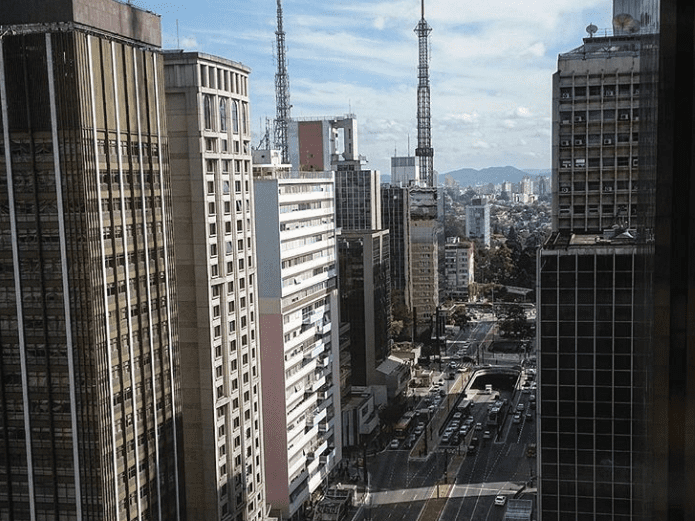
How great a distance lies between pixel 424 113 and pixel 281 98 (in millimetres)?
8893

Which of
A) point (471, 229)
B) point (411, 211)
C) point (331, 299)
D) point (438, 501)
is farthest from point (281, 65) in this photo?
point (471, 229)

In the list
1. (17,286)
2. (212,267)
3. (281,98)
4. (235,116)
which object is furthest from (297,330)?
(281,98)

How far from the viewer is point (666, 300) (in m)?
1.33

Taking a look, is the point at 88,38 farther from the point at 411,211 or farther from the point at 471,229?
the point at 471,229

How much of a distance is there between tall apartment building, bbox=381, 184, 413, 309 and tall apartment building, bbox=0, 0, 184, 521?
1910 centimetres

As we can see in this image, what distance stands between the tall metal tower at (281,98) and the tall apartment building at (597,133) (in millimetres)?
13470

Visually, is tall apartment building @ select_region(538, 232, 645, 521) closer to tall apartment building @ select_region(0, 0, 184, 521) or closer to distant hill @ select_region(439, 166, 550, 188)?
tall apartment building @ select_region(0, 0, 184, 521)

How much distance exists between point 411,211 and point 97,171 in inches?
785

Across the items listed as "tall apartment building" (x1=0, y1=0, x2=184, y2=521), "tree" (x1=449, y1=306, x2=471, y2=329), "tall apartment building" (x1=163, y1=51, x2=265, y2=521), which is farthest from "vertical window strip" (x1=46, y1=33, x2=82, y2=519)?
"tree" (x1=449, y1=306, x2=471, y2=329)

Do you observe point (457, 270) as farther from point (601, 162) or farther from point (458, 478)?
point (601, 162)

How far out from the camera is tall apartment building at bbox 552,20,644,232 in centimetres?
893

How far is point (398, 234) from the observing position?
86.4ft

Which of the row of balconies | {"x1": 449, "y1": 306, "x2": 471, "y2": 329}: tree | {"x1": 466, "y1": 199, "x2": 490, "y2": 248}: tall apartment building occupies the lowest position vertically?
{"x1": 449, "y1": 306, "x2": 471, "y2": 329}: tree

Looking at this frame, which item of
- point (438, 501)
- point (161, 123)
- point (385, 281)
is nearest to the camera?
point (161, 123)
